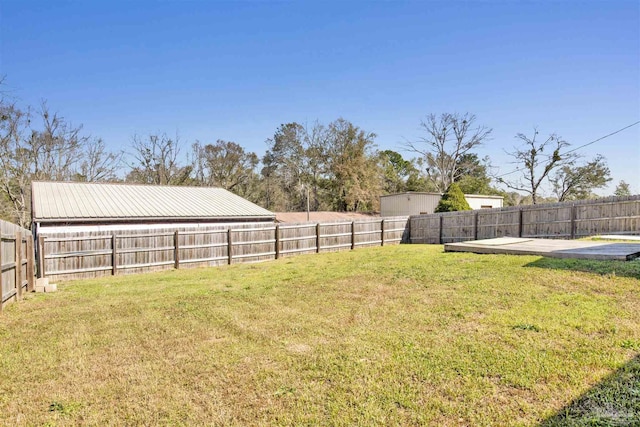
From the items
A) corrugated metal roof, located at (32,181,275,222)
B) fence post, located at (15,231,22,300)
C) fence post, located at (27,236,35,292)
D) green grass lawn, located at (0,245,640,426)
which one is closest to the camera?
green grass lawn, located at (0,245,640,426)

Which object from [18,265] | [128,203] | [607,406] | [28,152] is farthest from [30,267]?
Answer: [28,152]

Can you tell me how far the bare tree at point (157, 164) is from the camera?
1356 inches

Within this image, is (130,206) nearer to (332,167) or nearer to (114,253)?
(114,253)

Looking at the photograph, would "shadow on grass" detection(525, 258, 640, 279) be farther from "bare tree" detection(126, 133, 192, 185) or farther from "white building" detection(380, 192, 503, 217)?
"bare tree" detection(126, 133, 192, 185)

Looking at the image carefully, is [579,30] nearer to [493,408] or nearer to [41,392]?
[493,408]

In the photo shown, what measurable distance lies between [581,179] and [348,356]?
4076 cm

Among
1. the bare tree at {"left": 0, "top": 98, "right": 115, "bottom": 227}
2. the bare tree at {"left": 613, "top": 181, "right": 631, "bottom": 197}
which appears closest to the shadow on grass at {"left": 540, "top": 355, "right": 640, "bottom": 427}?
the bare tree at {"left": 0, "top": 98, "right": 115, "bottom": 227}

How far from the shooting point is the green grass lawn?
255 cm

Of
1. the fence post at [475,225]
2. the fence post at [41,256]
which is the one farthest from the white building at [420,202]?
the fence post at [41,256]

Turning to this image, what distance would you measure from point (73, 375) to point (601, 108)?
95.2 ft

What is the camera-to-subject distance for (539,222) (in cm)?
1427

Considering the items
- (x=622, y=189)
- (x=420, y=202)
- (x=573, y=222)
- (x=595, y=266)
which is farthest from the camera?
(x=622, y=189)

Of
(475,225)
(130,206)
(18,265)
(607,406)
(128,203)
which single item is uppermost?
(128,203)

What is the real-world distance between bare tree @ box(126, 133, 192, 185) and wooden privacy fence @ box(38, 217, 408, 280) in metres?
24.6
